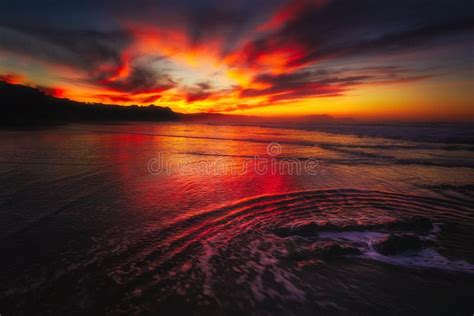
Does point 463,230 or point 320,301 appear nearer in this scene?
point 320,301

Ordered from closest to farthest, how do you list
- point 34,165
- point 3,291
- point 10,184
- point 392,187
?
point 3,291 < point 10,184 < point 392,187 < point 34,165

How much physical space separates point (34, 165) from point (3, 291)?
8600 mm

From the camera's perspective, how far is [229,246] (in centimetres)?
429

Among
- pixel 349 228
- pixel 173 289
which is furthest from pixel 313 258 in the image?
pixel 173 289

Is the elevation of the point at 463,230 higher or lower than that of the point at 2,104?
lower

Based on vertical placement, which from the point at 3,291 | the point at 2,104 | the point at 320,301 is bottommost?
the point at 320,301

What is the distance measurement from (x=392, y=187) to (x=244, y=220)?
18.7ft

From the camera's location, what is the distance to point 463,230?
5.07 m

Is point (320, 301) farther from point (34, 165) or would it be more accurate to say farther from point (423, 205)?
point (34, 165)

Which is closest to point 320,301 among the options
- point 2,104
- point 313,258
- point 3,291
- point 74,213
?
point 313,258

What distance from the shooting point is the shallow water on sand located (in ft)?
9.97

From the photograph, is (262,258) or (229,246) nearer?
(262,258)

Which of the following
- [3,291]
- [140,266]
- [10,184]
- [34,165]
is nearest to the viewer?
[3,291]

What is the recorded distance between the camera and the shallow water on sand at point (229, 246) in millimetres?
3039
